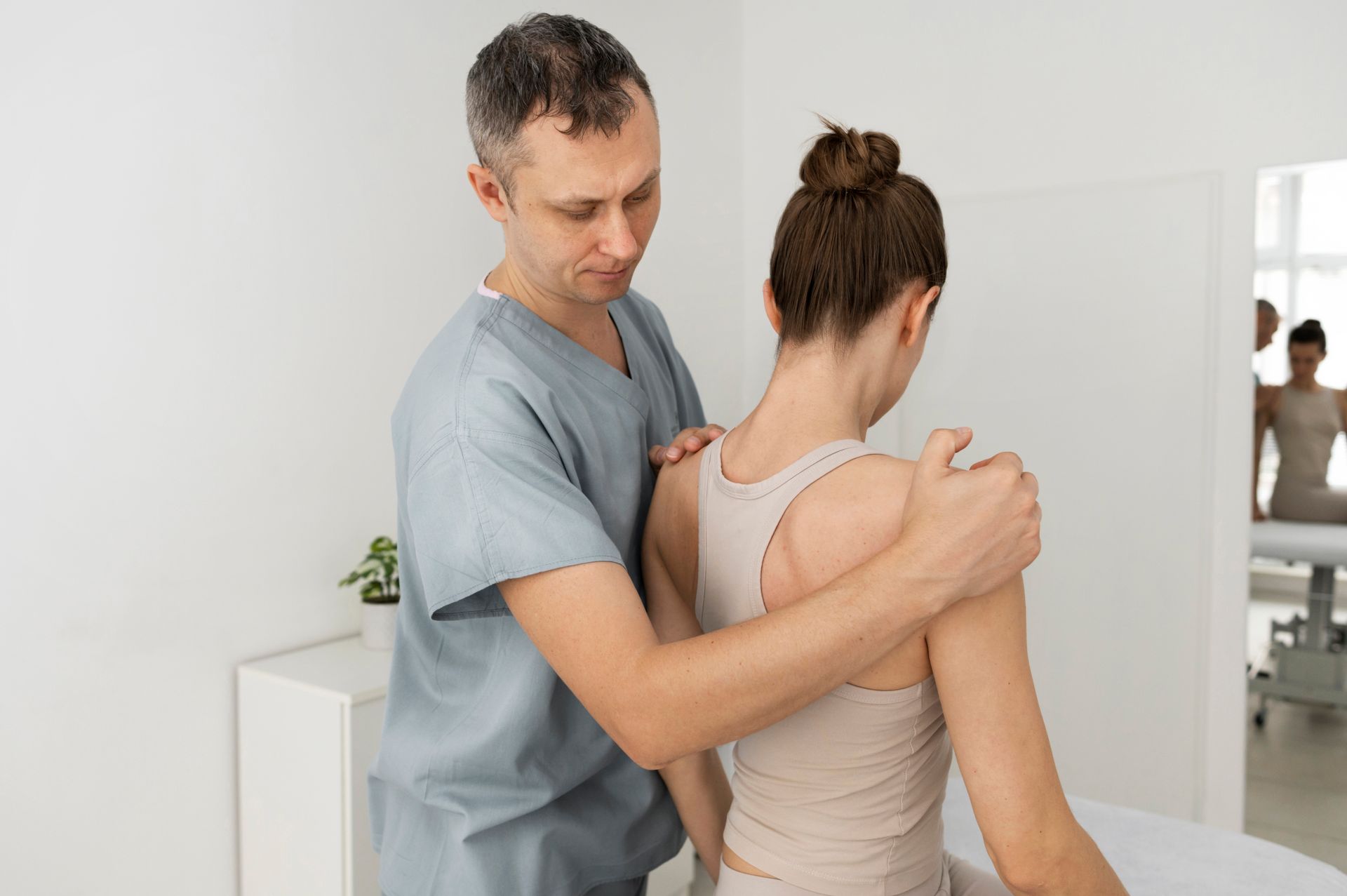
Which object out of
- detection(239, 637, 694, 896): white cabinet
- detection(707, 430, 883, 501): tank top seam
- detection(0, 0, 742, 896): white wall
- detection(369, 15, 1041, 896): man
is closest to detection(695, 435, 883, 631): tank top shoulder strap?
detection(707, 430, 883, 501): tank top seam

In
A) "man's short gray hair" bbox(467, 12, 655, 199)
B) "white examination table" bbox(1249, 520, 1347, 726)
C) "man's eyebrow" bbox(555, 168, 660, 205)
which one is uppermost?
"man's short gray hair" bbox(467, 12, 655, 199)

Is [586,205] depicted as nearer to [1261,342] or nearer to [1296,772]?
[1261,342]

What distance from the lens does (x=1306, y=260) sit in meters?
2.56

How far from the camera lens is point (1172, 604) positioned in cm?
283

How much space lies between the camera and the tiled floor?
2.65m

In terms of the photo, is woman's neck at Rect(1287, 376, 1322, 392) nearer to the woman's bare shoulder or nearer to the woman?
the woman

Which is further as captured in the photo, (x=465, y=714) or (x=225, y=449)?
(x=225, y=449)

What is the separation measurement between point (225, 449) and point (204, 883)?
899 millimetres

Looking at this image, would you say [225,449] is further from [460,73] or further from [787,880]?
[787,880]

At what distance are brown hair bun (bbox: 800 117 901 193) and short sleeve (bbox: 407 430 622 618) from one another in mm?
408

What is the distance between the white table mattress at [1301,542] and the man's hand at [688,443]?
2100mm

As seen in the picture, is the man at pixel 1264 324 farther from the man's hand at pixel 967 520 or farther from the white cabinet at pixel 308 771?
the white cabinet at pixel 308 771

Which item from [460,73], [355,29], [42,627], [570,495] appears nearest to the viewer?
[570,495]

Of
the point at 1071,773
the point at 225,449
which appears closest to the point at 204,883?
the point at 225,449
